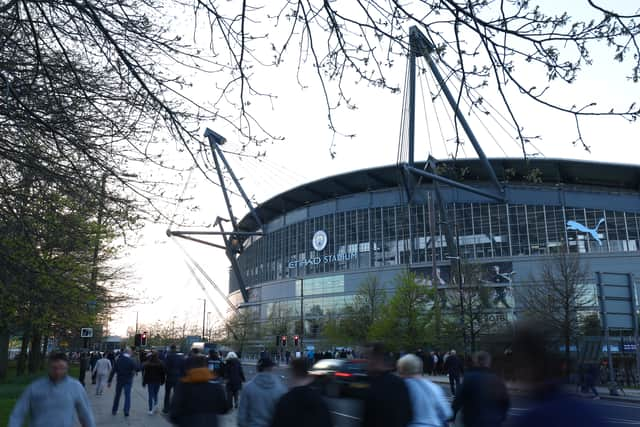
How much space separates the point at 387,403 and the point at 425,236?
72959 mm

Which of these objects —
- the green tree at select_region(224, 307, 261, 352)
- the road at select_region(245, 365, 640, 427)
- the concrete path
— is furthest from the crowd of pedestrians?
the green tree at select_region(224, 307, 261, 352)

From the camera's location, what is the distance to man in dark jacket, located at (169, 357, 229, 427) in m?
6.29

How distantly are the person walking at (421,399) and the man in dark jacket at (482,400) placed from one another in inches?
9.5

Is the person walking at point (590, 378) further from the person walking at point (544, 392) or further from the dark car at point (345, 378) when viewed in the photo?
the person walking at point (544, 392)

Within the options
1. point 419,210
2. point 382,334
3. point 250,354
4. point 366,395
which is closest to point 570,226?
point 419,210

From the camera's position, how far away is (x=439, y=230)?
75.1 metres

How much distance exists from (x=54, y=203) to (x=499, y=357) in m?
8.53

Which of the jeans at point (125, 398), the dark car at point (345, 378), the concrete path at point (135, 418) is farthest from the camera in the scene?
the dark car at point (345, 378)

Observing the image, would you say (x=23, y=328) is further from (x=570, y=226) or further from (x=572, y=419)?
(x=570, y=226)

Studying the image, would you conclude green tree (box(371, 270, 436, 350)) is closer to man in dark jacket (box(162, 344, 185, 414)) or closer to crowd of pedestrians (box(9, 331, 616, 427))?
man in dark jacket (box(162, 344, 185, 414))

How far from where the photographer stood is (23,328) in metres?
27.7

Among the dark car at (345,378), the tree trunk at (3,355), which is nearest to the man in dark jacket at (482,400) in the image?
the dark car at (345,378)

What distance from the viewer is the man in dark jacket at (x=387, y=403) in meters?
5.22

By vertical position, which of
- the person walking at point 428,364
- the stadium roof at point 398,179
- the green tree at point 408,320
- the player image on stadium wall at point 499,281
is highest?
the stadium roof at point 398,179
